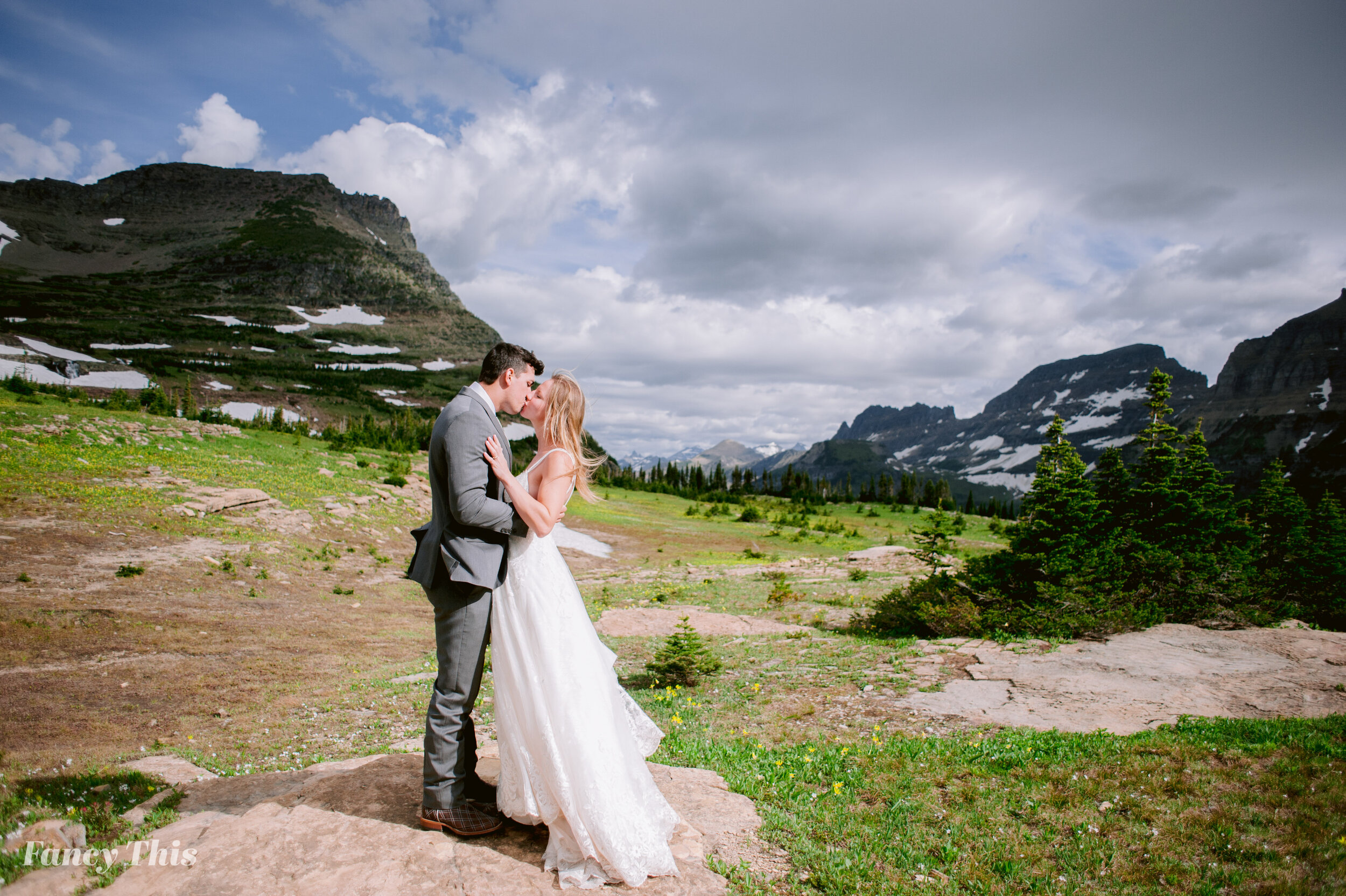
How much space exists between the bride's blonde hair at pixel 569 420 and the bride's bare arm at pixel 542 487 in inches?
A: 4.7

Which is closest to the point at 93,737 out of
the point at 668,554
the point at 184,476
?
the point at 184,476

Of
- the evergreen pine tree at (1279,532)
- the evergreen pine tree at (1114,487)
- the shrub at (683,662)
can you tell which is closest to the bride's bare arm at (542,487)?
the shrub at (683,662)

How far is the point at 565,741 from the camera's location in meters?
4.02

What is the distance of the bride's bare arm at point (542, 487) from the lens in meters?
A: 4.04

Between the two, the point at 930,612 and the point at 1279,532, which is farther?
the point at 1279,532

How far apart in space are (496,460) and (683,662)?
734 cm

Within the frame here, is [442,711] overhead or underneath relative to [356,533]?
overhead

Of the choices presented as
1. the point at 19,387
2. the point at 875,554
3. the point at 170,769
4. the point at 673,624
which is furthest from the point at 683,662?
the point at 19,387

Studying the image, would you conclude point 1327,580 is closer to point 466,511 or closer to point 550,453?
point 550,453

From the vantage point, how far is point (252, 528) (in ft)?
67.4

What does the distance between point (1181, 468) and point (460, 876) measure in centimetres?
1623

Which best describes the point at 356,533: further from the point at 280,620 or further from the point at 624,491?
the point at 624,491

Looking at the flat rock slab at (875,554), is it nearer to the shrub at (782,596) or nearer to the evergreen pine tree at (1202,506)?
the shrub at (782,596)

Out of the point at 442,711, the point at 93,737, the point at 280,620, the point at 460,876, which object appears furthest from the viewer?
→ the point at 280,620
